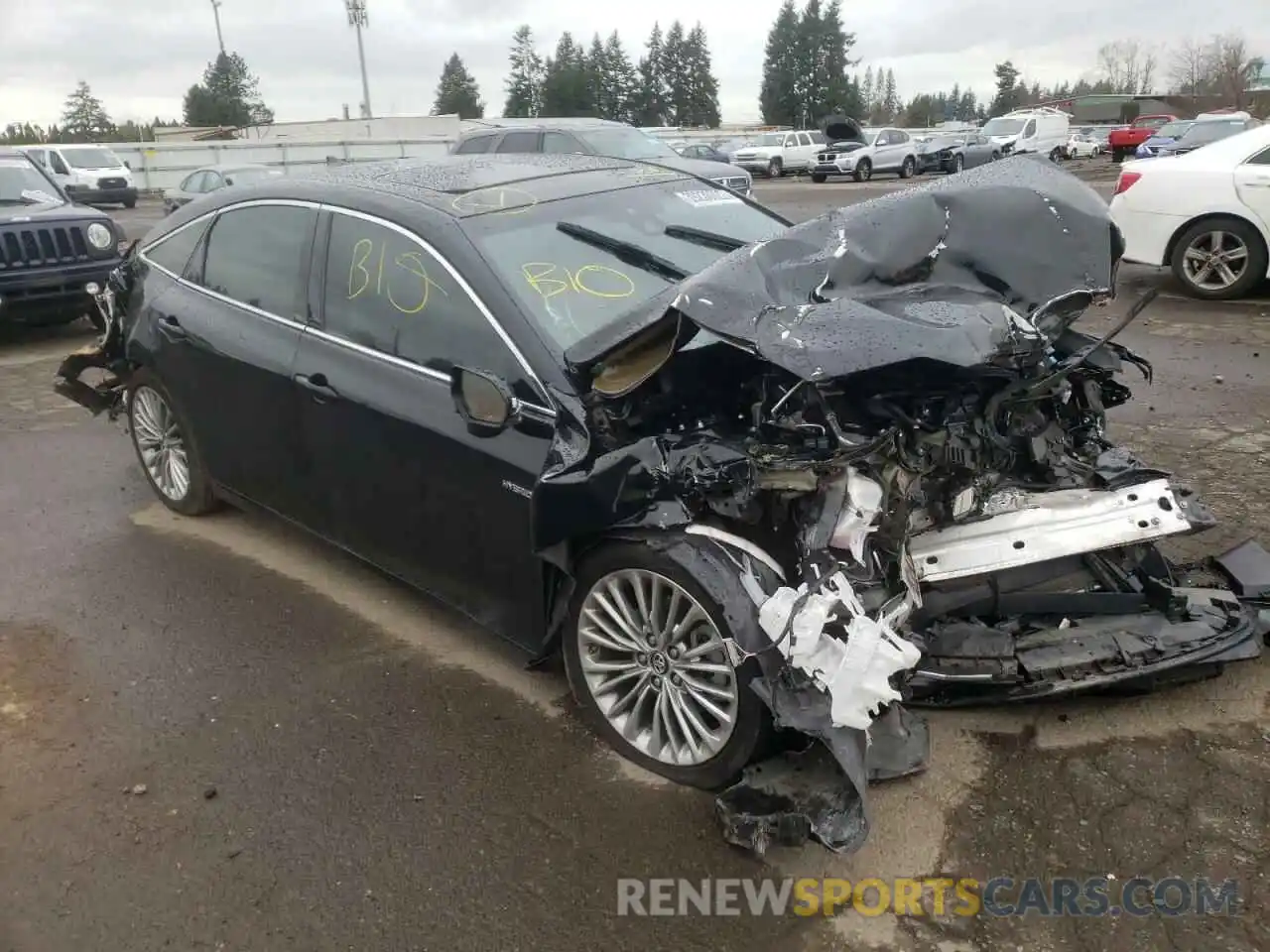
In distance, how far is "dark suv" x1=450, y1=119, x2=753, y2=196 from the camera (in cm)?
1478

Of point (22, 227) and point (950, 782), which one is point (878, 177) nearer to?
point (22, 227)

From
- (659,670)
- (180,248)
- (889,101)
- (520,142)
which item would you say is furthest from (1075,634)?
(889,101)

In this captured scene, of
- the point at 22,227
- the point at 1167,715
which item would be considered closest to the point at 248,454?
the point at 1167,715

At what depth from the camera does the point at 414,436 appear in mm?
3465

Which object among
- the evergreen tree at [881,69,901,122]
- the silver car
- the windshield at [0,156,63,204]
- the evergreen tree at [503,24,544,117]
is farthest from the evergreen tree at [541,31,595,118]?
the windshield at [0,156,63,204]

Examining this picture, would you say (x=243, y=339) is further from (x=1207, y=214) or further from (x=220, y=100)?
(x=220, y=100)

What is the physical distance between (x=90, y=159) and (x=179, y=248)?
2916cm

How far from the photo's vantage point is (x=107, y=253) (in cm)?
988

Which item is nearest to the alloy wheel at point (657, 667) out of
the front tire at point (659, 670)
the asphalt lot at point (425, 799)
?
the front tire at point (659, 670)

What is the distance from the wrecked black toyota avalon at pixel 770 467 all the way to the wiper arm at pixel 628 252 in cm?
2

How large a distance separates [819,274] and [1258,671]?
83.1 inches

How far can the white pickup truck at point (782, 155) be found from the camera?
35.8m

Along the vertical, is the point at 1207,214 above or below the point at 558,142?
below

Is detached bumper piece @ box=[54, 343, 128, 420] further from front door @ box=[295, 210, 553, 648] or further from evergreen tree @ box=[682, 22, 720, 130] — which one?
evergreen tree @ box=[682, 22, 720, 130]
